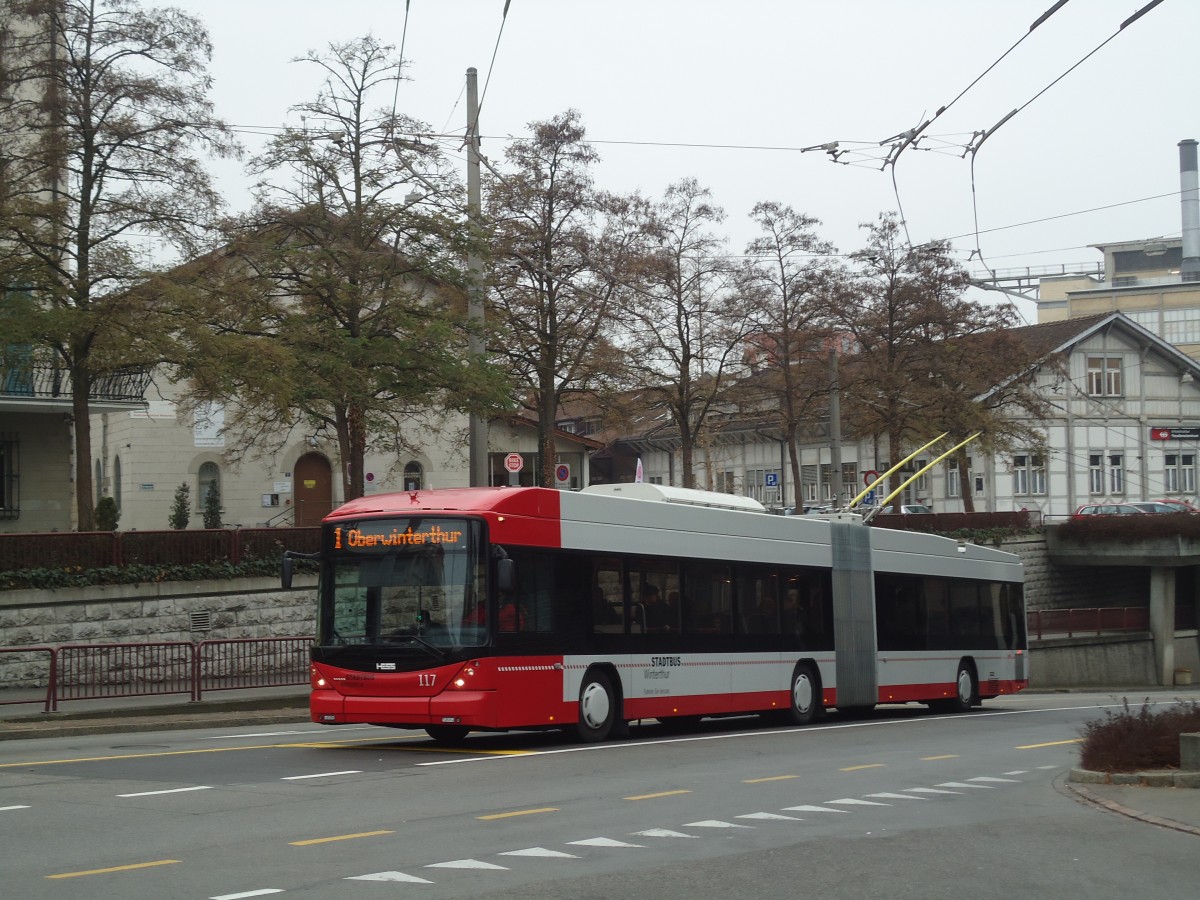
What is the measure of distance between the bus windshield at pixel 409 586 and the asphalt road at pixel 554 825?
4.30ft

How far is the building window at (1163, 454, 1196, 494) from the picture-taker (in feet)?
218

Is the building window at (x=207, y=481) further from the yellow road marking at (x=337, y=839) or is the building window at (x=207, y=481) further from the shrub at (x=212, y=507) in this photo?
the yellow road marking at (x=337, y=839)

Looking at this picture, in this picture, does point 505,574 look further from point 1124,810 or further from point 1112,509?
point 1112,509

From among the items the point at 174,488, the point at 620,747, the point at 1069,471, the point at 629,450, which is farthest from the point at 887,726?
the point at 629,450

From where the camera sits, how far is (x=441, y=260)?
27.2 m

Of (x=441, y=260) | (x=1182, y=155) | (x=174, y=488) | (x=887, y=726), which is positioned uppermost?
(x=1182, y=155)

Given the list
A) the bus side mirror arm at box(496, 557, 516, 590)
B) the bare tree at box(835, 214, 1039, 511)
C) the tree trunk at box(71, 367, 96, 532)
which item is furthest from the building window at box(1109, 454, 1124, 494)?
the bus side mirror arm at box(496, 557, 516, 590)

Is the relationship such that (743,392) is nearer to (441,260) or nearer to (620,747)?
(441,260)

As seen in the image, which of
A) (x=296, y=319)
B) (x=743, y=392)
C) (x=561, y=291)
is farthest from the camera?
(x=743, y=392)

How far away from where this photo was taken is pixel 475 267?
26.1 m

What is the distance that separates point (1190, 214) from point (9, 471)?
101 metres

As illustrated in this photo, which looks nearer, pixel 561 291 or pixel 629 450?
pixel 561 291

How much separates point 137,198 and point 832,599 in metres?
13.6

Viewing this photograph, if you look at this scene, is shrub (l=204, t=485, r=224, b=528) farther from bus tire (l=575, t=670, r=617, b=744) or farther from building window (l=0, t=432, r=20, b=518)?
bus tire (l=575, t=670, r=617, b=744)
